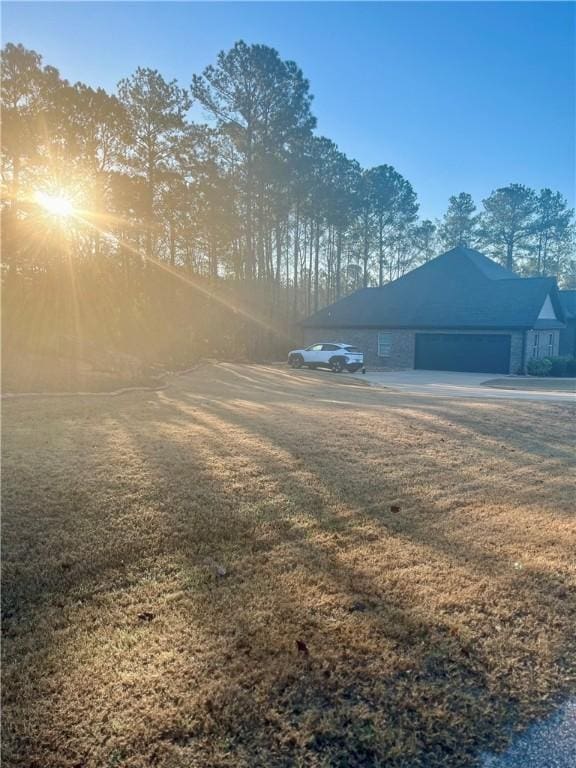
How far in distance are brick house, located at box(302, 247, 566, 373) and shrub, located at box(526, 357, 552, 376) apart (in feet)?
0.96

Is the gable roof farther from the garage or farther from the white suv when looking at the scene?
the white suv

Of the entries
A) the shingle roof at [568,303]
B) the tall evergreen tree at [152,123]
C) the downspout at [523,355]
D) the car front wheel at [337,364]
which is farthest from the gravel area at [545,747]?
the shingle roof at [568,303]

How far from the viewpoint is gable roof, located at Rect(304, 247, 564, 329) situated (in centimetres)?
2278

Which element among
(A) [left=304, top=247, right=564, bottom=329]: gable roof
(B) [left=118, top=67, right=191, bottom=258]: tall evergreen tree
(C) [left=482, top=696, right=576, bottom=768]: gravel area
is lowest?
(C) [left=482, top=696, right=576, bottom=768]: gravel area

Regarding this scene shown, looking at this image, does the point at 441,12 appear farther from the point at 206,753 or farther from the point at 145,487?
the point at 206,753

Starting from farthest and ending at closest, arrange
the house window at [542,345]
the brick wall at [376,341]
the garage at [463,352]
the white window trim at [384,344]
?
the white window trim at [384,344]
the brick wall at [376,341]
the house window at [542,345]
the garage at [463,352]

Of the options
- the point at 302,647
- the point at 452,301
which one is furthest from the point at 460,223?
the point at 302,647

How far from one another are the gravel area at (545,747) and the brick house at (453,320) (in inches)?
862

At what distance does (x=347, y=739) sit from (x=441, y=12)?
36.0ft

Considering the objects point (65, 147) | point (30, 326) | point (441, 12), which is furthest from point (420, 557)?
point (65, 147)

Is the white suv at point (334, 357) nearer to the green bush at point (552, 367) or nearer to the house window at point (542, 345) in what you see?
the green bush at point (552, 367)

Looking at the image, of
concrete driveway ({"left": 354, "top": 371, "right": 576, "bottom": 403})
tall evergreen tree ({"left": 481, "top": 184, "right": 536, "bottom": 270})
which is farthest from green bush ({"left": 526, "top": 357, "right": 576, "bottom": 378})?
tall evergreen tree ({"left": 481, "top": 184, "right": 536, "bottom": 270})

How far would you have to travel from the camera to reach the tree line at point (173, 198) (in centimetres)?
1584

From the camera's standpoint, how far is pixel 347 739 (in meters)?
1.92
